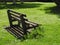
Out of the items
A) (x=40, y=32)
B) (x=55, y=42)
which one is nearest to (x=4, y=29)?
(x=40, y=32)

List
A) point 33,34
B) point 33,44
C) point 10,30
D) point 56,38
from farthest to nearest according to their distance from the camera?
point 10,30 < point 33,34 < point 56,38 < point 33,44

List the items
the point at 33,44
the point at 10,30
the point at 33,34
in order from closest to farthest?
the point at 33,44 < the point at 33,34 < the point at 10,30

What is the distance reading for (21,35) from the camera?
425 inches

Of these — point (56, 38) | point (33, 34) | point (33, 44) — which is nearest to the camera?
point (33, 44)

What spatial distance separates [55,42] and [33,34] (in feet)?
5.77

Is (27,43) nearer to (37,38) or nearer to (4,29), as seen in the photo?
(37,38)

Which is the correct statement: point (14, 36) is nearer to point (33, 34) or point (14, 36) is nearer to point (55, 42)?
point (33, 34)

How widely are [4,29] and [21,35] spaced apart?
288 centimetres

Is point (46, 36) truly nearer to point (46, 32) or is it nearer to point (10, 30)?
point (46, 32)

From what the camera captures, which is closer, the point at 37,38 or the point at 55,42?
the point at 55,42

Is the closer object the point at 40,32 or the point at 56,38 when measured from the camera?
the point at 56,38

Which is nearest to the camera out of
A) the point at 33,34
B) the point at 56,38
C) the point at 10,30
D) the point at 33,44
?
the point at 33,44

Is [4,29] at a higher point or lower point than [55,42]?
lower

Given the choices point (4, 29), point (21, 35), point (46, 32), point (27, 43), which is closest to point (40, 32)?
point (46, 32)
